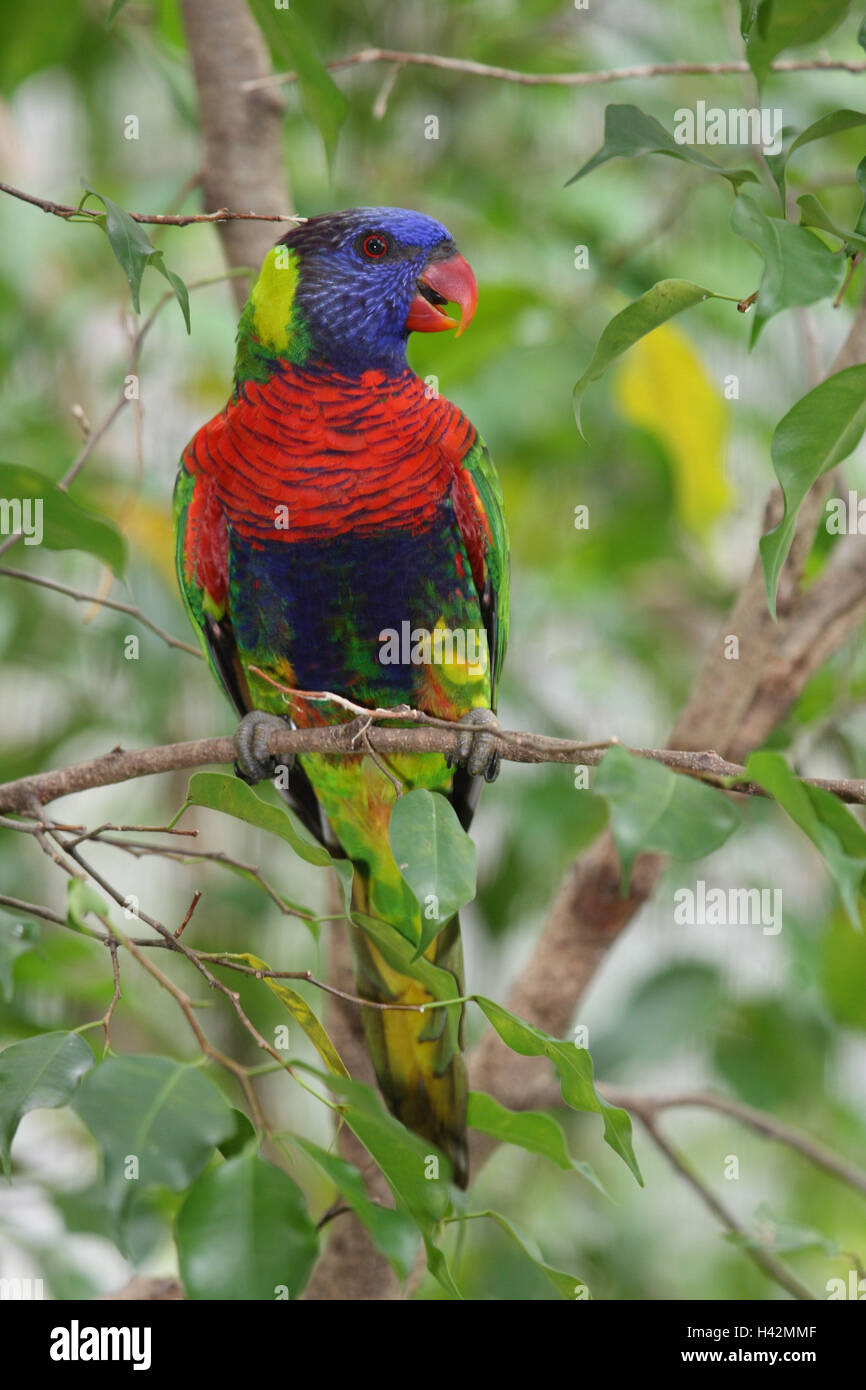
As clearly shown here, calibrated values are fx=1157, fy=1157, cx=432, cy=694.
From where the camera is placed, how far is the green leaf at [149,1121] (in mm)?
578

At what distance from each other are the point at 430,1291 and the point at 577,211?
1.79 m

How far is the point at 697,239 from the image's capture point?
211 centimetres

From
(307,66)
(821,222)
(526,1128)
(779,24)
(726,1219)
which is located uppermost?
(307,66)

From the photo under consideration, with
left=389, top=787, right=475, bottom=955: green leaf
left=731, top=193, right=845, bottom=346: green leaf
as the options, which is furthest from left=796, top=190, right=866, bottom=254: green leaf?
left=389, top=787, right=475, bottom=955: green leaf

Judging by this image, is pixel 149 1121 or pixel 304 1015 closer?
pixel 149 1121

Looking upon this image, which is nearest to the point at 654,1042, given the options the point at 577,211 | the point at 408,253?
the point at 408,253

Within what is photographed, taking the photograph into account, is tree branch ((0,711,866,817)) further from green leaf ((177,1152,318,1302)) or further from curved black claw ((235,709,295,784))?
green leaf ((177,1152,318,1302))

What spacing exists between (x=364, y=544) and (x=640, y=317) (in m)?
0.58

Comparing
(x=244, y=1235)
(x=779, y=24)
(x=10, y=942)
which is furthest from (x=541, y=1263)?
(x=779, y=24)

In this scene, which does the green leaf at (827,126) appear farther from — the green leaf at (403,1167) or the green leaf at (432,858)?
the green leaf at (403,1167)

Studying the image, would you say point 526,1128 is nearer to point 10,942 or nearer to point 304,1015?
point 304,1015

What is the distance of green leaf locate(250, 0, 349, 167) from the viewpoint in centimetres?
99

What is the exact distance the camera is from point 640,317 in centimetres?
73

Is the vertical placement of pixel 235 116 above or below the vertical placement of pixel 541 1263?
above
